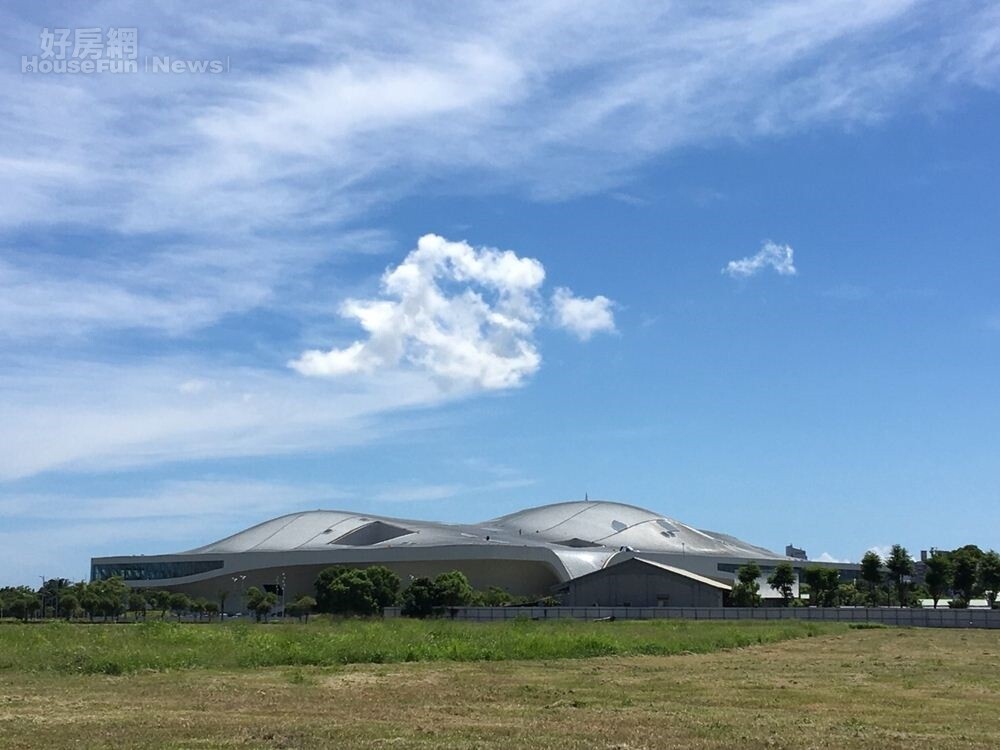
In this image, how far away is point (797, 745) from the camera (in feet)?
57.7

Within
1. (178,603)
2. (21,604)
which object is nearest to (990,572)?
(178,603)

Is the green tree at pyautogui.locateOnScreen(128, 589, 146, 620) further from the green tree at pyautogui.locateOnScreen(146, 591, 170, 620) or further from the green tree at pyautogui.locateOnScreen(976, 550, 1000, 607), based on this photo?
the green tree at pyautogui.locateOnScreen(976, 550, 1000, 607)

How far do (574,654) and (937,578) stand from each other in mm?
73315

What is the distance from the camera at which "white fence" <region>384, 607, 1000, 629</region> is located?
69375 mm

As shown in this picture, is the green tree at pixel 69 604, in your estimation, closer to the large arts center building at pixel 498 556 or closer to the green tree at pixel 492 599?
the large arts center building at pixel 498 556

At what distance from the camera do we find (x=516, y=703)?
2309 cm

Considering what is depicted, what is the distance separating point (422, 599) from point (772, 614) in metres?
27.2

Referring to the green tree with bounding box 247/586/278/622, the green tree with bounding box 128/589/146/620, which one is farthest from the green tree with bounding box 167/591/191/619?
the green tree with bounding box 247/586/278/622

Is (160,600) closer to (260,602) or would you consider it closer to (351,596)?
Result: (260,602)

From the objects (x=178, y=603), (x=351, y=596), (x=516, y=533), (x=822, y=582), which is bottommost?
(x=178, y=603)

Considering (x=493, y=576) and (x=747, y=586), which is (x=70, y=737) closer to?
(x=747, y=586)

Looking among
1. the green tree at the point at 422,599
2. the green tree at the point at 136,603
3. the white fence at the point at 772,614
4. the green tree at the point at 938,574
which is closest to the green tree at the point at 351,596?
the white fence at the point at 772,614

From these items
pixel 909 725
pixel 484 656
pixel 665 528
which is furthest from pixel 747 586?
pixel 909 725

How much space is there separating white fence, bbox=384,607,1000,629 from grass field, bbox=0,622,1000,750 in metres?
32.8
